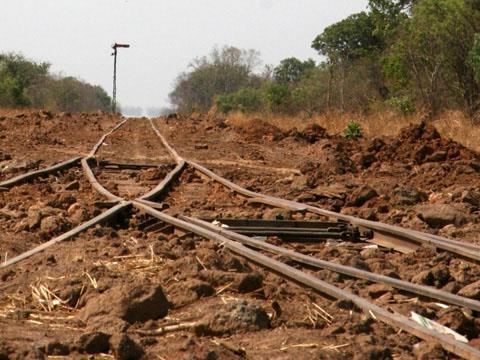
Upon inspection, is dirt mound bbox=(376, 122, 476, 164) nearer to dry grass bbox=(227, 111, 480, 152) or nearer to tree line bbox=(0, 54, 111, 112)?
dry grass bbox=(227, 111, 480, 152)

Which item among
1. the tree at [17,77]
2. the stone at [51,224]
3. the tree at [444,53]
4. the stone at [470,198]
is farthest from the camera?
the tree at [17,77]

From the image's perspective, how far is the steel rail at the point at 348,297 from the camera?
392cm

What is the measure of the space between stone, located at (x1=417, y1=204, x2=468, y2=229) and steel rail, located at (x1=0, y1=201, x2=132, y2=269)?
333 centimetres

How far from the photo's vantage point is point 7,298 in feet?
17.1

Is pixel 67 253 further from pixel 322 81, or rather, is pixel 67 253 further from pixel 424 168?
pixel 322 81

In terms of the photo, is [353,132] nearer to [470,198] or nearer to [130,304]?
[470,198]

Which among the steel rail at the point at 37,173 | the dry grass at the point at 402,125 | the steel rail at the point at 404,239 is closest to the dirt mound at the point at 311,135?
the dry grass at the point at 402,125

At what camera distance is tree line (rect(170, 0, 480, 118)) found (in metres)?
24.7

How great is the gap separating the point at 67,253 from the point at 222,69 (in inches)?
4465

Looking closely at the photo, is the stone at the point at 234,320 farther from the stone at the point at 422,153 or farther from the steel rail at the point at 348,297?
the stone at the point at 422,153

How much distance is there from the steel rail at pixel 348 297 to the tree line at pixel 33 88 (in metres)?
44.3

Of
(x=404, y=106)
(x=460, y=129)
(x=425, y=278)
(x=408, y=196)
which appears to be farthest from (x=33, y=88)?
(x=425, y=278)

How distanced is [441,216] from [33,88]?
93.5 meters

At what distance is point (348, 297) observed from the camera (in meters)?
4.84
